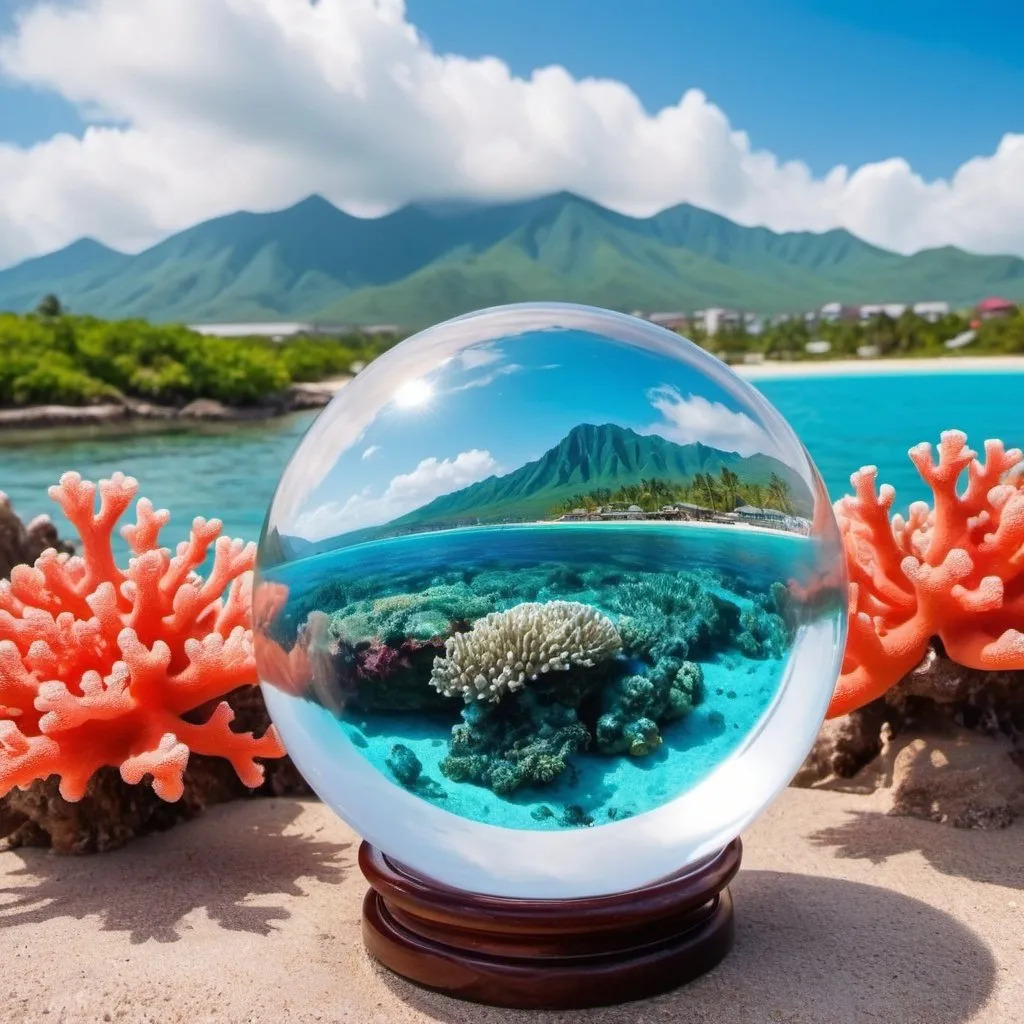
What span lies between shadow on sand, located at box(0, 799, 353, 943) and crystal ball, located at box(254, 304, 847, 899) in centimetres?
70

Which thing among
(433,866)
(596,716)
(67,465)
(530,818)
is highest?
(596,716)

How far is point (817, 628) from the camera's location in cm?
214

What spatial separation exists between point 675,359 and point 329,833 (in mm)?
1852

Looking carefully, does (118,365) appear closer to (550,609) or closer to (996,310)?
(550,609)

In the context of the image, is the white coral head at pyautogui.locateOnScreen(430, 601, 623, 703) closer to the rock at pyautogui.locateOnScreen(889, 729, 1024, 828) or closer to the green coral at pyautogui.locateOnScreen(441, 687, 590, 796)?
the green coral at pyautogui.locateOnScreen(441, 687, 590, 796)

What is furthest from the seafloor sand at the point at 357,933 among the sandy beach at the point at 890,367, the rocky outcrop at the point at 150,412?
the sandy beach at the point at 890,367

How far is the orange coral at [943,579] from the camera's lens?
277 cm

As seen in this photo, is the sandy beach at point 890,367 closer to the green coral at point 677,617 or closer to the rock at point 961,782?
the rock at point 961,782

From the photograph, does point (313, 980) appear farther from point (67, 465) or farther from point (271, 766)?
point (67, 465)

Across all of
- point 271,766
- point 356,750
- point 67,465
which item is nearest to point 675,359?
point 356,750

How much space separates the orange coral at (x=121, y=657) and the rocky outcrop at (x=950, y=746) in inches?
70.7

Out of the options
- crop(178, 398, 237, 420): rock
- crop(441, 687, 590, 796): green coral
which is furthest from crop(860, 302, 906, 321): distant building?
crop(441, 687, 590, 796): green coral

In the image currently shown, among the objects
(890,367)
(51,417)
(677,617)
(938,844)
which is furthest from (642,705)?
(890,367)

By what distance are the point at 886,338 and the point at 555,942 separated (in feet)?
175
